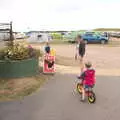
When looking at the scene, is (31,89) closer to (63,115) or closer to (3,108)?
(3,108)

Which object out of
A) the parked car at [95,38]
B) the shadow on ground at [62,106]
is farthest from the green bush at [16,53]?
the parked car at [95,38]

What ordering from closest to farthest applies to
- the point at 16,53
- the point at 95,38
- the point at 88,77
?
the point at 88,77 < the point at 16,53 < the point at 95,38

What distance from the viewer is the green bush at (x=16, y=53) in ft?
53.7

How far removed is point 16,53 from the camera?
1642cm

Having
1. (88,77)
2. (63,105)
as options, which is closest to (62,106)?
(63,105)

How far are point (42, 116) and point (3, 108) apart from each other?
4.85 feet

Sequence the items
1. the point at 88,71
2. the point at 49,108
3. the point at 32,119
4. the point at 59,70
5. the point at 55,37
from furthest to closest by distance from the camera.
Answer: the point at 55,37
the point at 59,70
the point at 88,71
the point at 49,108
the point at 32,119

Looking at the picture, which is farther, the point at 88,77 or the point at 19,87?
the point at 19,87

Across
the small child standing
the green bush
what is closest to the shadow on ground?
the small child standing

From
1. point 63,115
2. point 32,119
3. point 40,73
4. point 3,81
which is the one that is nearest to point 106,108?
point 63,115

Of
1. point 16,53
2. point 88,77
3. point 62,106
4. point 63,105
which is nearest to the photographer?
point 62,106

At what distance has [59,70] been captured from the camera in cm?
1978

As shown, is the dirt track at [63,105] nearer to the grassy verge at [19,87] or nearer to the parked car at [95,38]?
the grassy verge at [19,87]

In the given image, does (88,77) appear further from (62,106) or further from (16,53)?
(16,53)
